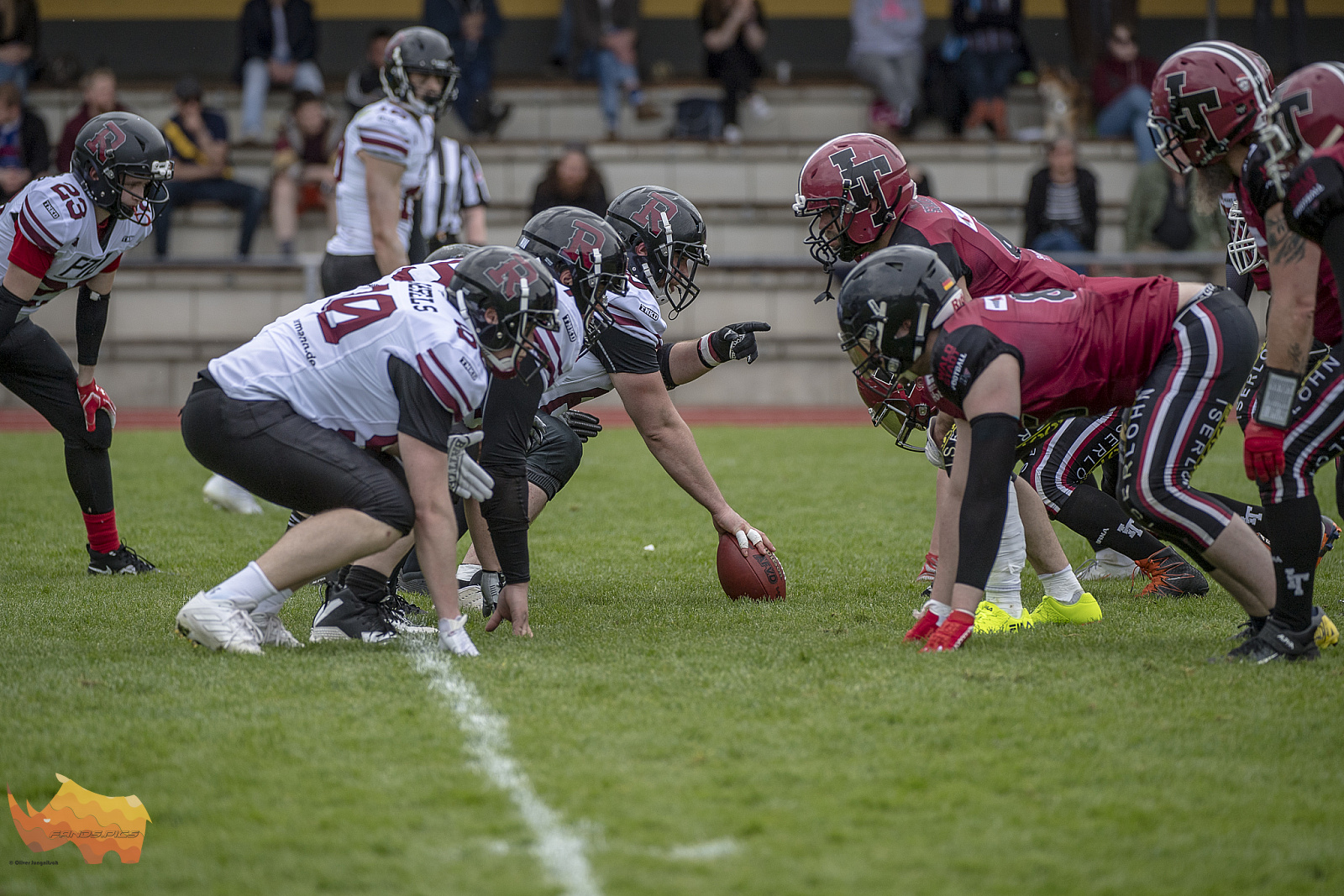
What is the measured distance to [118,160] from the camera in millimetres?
6031

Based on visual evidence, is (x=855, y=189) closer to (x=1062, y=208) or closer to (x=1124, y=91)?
(x=1062, y=208)

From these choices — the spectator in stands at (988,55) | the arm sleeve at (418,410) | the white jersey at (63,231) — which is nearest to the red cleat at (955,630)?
the arm sleeve at (418,410)

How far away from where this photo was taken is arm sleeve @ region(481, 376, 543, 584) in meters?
4.80

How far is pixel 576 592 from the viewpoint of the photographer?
19.4 feet

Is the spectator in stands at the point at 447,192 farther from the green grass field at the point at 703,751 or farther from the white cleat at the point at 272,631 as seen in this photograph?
the white cleat at the point at 272,631

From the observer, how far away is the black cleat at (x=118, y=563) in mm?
6336

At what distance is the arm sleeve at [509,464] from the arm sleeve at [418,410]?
17.8 inches

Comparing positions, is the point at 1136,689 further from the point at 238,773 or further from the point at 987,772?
the point at 238,773

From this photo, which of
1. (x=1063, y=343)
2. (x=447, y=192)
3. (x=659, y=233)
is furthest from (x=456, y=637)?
(x=447, y=192)

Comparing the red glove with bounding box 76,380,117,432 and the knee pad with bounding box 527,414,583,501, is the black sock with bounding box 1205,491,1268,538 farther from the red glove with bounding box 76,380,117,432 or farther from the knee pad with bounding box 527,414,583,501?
the red glove with bounding box 76,380,117,432

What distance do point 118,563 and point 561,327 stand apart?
293 centimetres

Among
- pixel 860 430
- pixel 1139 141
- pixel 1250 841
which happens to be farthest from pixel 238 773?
pixel 1139 141

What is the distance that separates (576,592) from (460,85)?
38.7 ft

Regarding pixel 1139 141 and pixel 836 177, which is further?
pixel 1139 141
